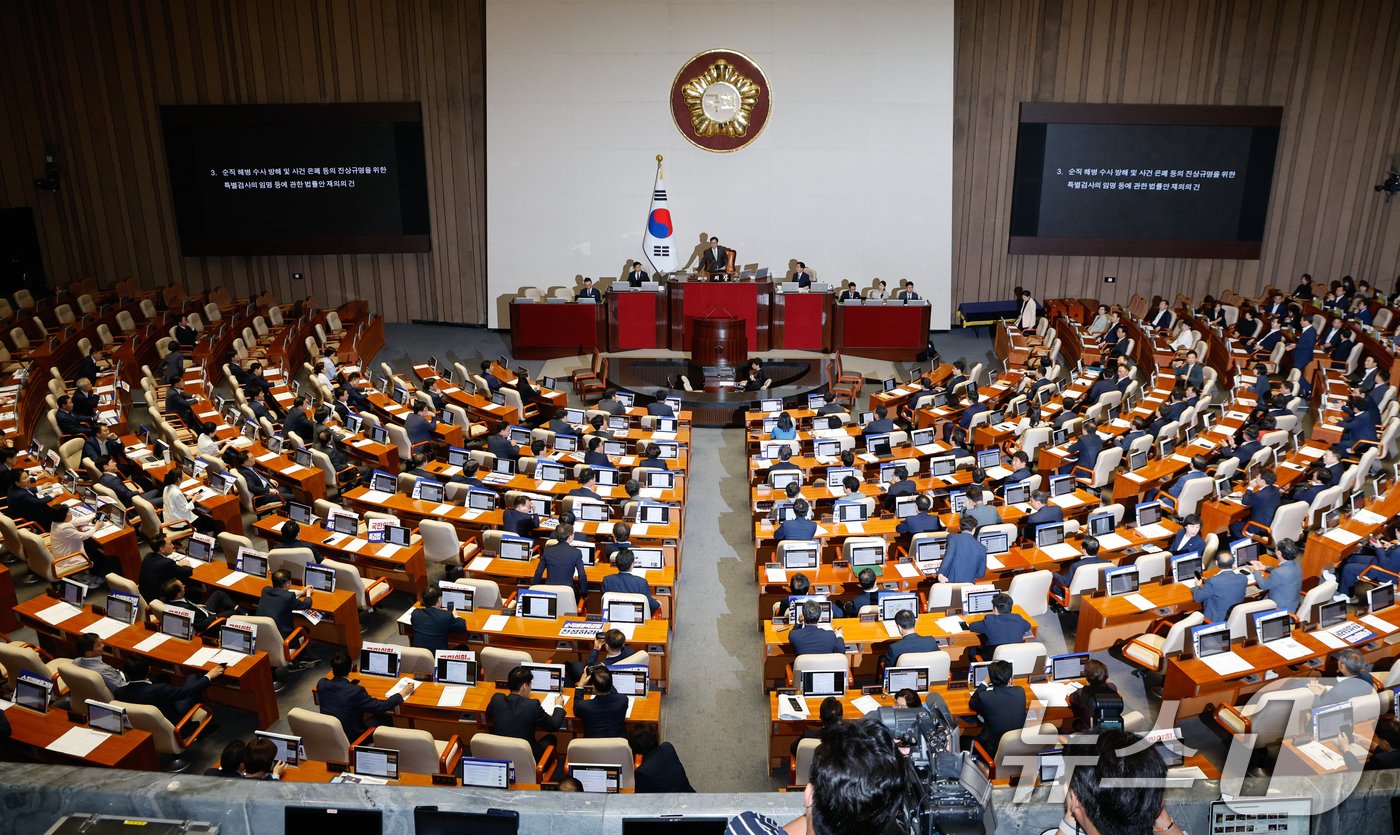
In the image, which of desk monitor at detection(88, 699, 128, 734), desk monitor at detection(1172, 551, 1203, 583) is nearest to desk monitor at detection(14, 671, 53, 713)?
desk monitor at detection(88, 699, 128, 734)

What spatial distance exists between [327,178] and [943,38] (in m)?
13.8

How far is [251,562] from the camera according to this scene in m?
9.46

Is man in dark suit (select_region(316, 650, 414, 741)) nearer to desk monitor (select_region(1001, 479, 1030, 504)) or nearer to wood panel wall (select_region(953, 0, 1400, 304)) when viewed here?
desk monitor (select_region(1001, 479, 1030, 504))

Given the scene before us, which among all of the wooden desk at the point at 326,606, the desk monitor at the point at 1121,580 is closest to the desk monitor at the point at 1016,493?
the desk monitor at the point at 1121,580

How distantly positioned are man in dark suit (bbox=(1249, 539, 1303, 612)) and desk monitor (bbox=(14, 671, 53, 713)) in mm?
10229

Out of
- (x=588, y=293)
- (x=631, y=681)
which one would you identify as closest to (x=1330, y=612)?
(x=631, y=681)

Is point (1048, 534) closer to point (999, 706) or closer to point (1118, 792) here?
point (999, 706)

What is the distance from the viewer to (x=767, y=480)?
12602 millimetres

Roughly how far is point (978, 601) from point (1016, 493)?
2811 mm

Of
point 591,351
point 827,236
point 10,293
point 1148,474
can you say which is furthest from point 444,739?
Result: point 10,293

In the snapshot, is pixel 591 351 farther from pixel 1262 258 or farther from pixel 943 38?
pixel 1262 258

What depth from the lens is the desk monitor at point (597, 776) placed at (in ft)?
20.2

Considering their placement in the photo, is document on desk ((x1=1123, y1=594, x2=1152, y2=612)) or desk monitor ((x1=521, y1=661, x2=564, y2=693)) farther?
document on desk ((x1=1123, y1=594, x2=1152, y2=612))

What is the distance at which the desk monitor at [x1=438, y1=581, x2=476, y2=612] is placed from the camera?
8.81 metres
